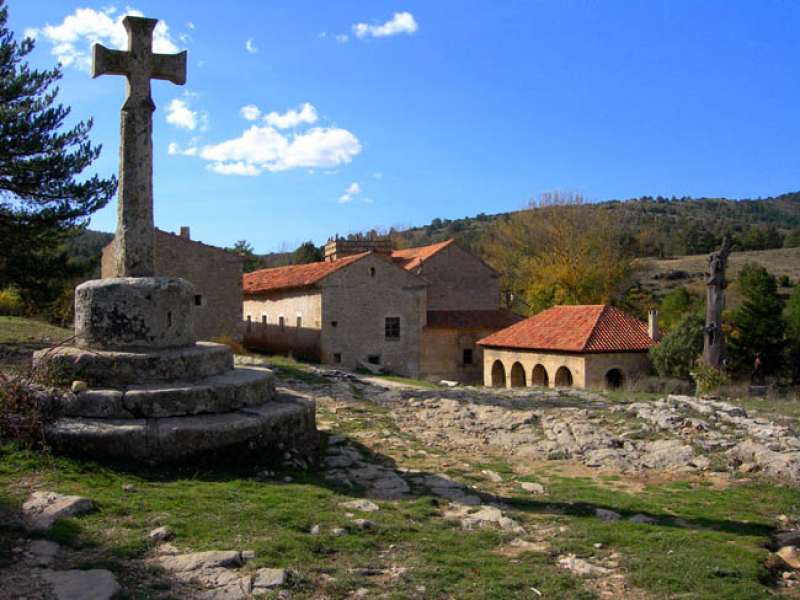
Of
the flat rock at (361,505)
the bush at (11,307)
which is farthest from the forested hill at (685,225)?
the flat rock at (361,505)

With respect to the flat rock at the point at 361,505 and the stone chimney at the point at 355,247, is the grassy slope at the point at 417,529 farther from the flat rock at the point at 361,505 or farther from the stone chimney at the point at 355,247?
the stone chimney at the point at 355,247

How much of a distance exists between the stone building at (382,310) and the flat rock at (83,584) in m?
24.9

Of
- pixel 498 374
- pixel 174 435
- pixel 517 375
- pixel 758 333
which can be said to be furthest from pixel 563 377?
pixel 174 435

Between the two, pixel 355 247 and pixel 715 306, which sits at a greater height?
pixel 355 247

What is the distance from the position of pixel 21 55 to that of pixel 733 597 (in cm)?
1720

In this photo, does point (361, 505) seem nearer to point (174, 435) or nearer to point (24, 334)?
point (174, 435)

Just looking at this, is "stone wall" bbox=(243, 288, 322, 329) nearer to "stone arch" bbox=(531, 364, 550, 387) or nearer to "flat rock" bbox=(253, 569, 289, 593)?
"stone arch" bbox=(531, 364, 550, 387)

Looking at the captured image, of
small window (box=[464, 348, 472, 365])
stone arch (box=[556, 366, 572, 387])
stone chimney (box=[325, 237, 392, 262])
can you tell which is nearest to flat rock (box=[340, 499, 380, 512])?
stone arch (box=[556, 366, 572, 387])

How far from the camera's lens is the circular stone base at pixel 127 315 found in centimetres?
695

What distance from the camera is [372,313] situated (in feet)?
97.2

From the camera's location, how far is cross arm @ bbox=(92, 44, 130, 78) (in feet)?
24.5

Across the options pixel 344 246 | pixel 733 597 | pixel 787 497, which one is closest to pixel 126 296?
pixel 733 597

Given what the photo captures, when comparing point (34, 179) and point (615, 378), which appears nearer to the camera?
point (34, 179)

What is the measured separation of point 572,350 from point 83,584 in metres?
23.6
